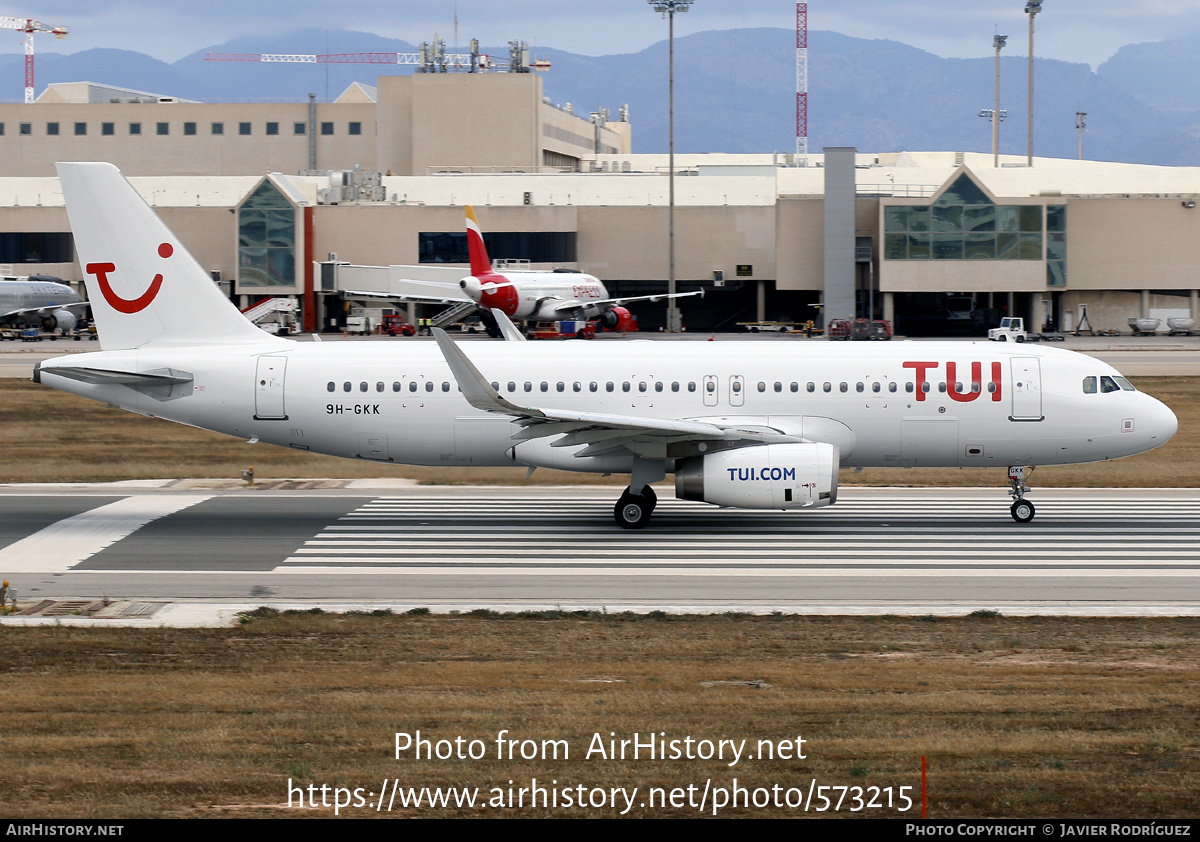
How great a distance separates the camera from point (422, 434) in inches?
1161

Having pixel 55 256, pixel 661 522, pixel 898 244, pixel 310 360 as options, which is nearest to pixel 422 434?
pixel 310 360

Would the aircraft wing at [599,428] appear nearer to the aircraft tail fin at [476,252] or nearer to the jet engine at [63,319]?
the aircraft tail fin at [476,252]

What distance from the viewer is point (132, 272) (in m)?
29.8

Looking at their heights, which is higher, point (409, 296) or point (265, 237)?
point (265, 237)

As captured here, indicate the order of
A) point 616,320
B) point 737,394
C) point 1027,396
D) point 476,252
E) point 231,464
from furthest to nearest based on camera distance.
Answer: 1. point 616,320
2. point 476,252
3. point 231,464
4. point 737,394
5. point 1027,396

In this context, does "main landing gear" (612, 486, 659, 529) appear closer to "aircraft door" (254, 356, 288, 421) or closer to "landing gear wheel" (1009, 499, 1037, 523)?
"aircraft door" (254, 356, 288, 421)

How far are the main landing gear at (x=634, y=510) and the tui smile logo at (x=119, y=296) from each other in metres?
11.7

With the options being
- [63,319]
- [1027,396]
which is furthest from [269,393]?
[63,319]

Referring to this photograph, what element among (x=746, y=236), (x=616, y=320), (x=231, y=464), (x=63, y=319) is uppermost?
(x=746, y=236)

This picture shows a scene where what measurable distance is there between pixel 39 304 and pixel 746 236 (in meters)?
50.9

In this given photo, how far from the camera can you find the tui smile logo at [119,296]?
97.7 feet

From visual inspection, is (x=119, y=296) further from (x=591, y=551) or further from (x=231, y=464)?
(x=591, y=551)
